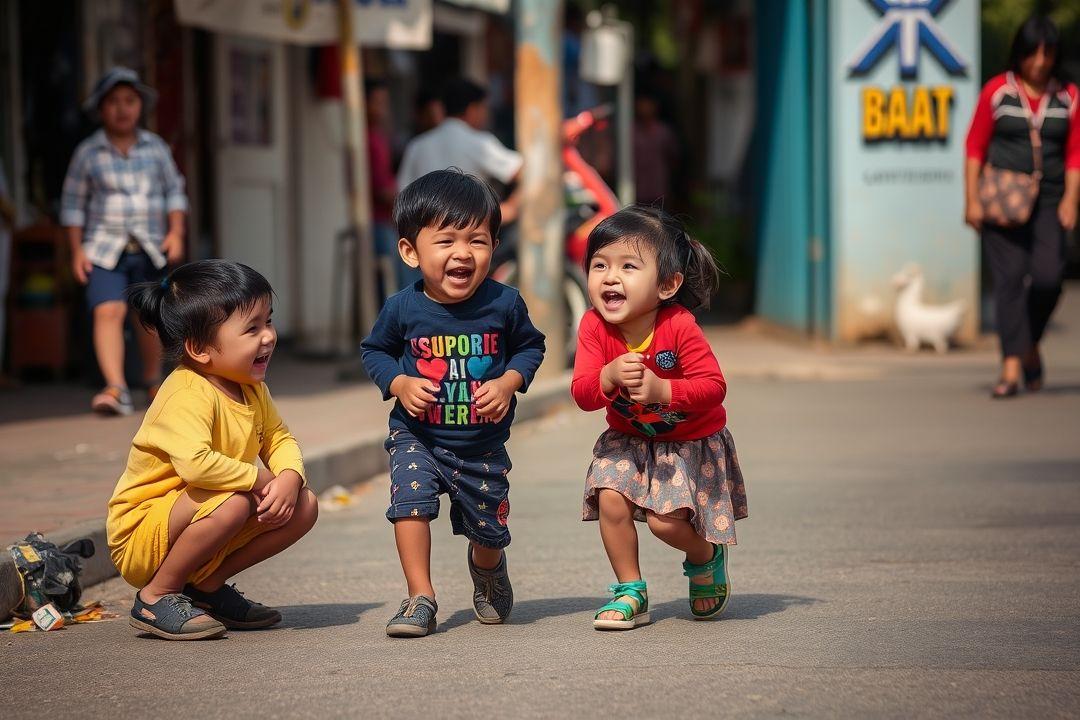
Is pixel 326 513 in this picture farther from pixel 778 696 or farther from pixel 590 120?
pixel 590 120

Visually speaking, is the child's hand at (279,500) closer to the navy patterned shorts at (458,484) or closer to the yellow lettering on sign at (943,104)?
the navy patterned shorts at (458,484)

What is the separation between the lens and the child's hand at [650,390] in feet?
14.9

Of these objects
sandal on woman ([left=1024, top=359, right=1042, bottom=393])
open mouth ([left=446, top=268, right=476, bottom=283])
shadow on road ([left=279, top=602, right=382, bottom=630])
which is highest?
open mouth ([left=446, top=268, right=476, bottom=283])

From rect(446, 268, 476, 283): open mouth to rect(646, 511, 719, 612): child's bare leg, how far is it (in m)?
0.85

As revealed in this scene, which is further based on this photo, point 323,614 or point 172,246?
point 172,246

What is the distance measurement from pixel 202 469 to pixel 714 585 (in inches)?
59.0

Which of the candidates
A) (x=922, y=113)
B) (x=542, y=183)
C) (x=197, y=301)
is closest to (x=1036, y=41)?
(x=542, y=183)

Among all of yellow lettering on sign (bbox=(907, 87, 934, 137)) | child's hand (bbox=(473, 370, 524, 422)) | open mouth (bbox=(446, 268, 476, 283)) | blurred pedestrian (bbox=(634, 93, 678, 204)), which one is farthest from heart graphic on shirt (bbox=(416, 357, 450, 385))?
blurred pedestrian (bbox=(634, 93, 678, 204))

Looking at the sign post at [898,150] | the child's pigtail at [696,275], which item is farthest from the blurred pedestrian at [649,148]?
the child's pigtail at [696,275]

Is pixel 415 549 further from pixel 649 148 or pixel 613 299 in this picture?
pixel 649 148

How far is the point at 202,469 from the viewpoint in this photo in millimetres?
4523

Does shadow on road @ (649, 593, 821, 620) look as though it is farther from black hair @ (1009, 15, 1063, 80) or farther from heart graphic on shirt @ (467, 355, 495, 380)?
black hair @ (1009, 15, 1063, 80)

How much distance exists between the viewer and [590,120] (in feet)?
41.5

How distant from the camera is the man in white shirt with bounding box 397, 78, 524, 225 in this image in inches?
454
